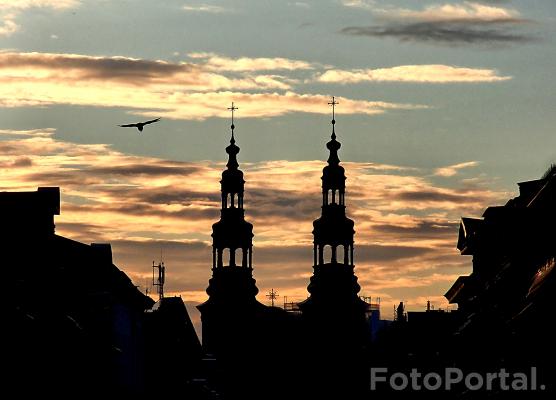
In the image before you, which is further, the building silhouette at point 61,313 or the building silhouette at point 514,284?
the building silhouette at point 514,284

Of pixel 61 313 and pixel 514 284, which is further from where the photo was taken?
pixel 514 284

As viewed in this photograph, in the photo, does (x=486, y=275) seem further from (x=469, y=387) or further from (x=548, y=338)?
(x=548, y=338)

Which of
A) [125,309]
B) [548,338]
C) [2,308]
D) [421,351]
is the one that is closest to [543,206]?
[548,338]

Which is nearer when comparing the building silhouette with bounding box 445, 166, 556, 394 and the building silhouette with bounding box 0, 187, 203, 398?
the building silhouette with bounding box 0, 187, 203, 398

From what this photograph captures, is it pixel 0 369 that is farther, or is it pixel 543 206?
pixel 543 206

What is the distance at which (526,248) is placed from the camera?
95.9 metres

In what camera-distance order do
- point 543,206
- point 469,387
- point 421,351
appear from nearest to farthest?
1. point 543,206
2. point 469,387
3. point 421,351

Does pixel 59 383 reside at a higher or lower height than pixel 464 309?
lower

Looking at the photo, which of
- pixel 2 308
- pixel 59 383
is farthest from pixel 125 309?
pixel 2 308

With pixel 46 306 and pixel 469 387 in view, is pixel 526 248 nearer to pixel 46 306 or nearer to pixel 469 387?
pixel 469 387

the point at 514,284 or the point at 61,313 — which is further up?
the point at 514,284

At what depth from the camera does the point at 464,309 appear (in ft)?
418

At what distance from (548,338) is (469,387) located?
81.3 feet

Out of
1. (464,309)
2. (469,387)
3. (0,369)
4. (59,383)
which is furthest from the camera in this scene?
(464,309)
